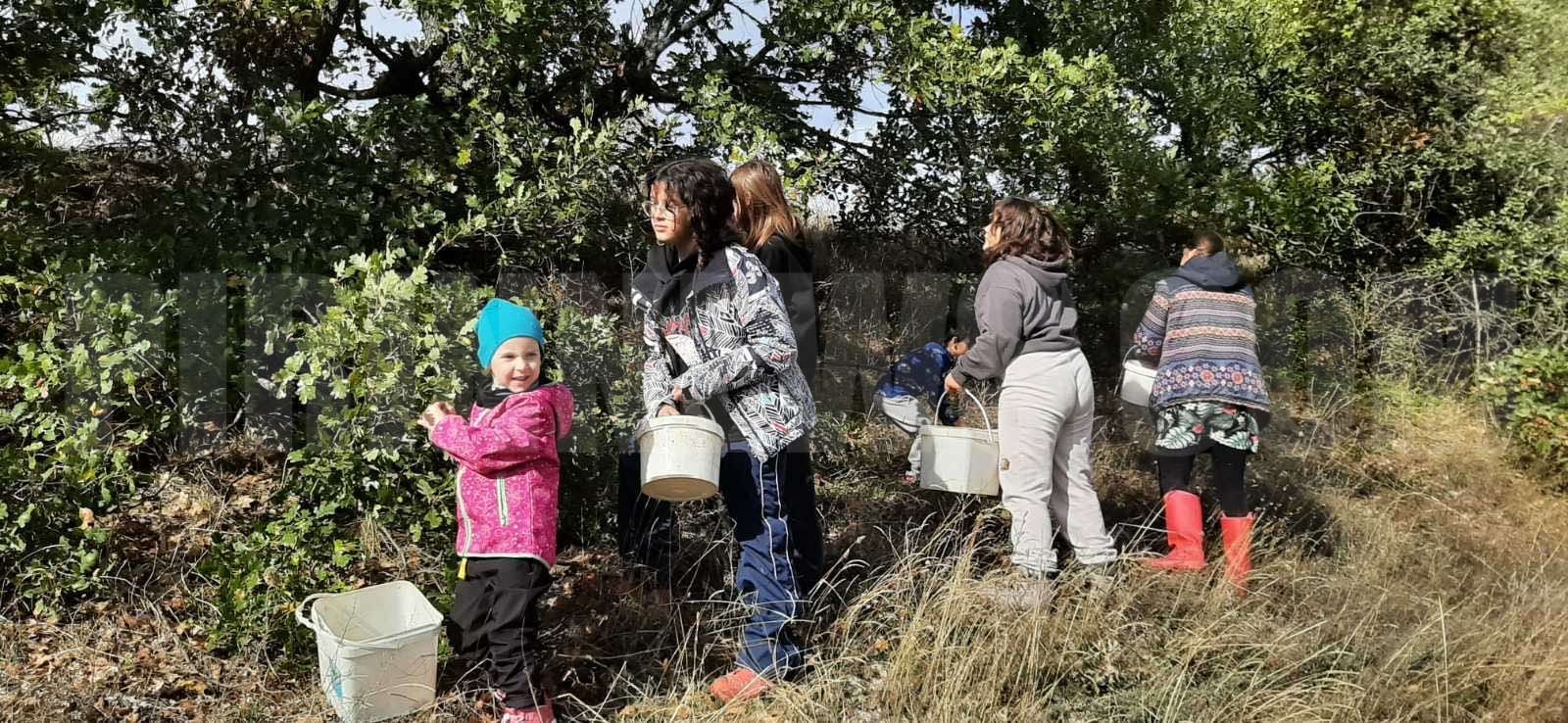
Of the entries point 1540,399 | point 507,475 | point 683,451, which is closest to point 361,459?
point 507,475

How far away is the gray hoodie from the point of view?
13.0 feet

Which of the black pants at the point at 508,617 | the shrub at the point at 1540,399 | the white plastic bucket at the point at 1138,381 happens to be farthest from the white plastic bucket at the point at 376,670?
the shrub at the point at 1540,399

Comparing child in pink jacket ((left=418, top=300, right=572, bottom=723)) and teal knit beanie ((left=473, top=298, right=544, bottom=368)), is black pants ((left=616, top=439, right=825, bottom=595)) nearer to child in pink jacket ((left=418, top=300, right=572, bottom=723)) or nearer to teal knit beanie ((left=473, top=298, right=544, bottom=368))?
child in pink jacket ((left=418, top=300, right=572, bottom=723))

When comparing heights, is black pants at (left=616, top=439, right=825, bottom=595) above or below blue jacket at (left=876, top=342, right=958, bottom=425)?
below

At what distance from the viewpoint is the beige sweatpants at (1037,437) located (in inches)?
155

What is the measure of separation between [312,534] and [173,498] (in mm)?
937

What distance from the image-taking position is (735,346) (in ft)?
10.8

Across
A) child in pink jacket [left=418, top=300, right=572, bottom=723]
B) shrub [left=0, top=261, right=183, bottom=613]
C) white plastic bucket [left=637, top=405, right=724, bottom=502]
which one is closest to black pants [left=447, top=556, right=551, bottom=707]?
child in pink jacket [left=418, top=300, right=572, bottom=723]

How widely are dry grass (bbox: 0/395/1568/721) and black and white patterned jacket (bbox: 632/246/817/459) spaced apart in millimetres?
642

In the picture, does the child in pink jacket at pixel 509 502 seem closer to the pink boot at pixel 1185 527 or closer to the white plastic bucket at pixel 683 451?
the white plastic bucket at pixel 683 451

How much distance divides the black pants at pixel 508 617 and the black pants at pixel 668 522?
485mm

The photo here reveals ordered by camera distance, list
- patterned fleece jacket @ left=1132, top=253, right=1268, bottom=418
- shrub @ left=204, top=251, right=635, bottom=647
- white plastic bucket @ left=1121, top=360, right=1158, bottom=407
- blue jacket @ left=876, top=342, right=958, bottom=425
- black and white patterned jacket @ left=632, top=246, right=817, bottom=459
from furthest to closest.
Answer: blue jacket @ left=876, top=342, right=958, bottom=425 < white plastic bucket @ left=1121, top=360, right=1158, bottom=407 < patterned fleece jacket @ left=1132, top=253, right=1268, bottom=418 < shrub @ left=204, top=251, right=635, bottom=647 < black and white patterned jacket @ left=632, top=246, right=817, bottom=459

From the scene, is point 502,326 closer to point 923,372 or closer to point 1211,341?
point 923,372

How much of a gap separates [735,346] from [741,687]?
1.05 meters
